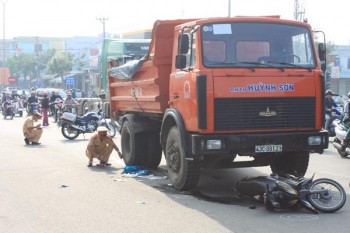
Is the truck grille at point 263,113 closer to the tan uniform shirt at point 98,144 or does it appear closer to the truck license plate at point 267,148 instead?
the truck license plate at point 267,148

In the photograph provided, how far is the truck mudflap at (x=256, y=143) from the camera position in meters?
7.18

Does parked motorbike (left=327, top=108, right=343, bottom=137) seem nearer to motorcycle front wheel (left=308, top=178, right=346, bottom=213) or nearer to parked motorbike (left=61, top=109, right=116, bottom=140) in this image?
parked motorbike (left=61, top=109, right=116, bottom=140)

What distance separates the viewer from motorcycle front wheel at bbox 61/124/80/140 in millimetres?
17156

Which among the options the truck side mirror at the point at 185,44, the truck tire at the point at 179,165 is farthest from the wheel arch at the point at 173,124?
the truck side mirror at the point at 185,44

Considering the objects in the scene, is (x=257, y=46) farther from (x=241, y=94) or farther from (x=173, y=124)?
(x=173, y=124)

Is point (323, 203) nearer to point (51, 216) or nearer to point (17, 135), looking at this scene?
point (51, 216)

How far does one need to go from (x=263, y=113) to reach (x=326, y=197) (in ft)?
4.79

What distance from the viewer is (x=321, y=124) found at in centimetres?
768

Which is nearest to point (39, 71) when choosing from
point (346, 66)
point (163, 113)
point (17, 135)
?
point (346, 66)

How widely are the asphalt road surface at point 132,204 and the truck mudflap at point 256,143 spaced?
751mm

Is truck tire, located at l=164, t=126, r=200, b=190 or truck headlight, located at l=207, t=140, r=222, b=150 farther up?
truck headlight, located at l=207, t=140, r=222, b=150

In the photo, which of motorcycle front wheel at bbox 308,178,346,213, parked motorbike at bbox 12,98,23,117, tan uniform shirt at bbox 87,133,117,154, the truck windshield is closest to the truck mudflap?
motorcycle front wheel at bbox 308,178,346,213

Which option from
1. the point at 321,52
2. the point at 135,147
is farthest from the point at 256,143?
the point at 135,147

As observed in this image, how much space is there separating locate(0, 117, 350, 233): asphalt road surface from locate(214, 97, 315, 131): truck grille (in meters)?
1.12
